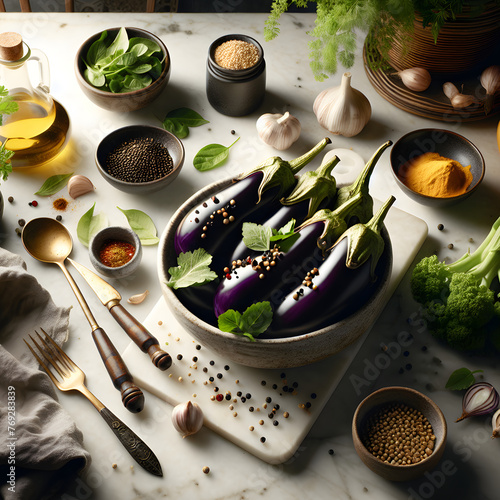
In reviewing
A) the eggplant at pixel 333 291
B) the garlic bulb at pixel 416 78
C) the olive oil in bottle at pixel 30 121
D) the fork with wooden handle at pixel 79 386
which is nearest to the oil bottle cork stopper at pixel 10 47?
the olive oil in bottle at pixel 30 121

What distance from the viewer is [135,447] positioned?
1.10m

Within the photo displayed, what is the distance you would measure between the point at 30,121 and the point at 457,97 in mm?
1125

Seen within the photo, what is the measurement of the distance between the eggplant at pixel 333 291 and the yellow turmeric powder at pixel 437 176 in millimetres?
433

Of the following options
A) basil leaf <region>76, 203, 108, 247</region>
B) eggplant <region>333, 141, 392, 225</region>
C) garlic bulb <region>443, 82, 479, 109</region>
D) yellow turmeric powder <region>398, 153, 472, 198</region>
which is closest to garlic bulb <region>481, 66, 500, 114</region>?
garlic bulb <region>443, 82, 479, 109</region>

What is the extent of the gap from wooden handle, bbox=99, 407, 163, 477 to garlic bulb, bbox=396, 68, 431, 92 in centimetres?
117

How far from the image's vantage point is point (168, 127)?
161 cm

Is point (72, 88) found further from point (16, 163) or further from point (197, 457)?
point (197, 457)

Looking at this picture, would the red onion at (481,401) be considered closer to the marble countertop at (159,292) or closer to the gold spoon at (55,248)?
the marble countertop at (159,292)

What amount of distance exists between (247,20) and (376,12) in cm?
62

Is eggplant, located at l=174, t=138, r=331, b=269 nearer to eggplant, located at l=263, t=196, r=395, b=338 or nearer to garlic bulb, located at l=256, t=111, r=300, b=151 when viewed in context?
eggplant, located at l=263, t=196, r=395, b=338

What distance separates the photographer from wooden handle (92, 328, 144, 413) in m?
1.13

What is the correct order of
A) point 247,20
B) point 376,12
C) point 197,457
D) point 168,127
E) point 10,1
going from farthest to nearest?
point 10,1
point 247,20
point 168,127
point 376,12
point 197,457

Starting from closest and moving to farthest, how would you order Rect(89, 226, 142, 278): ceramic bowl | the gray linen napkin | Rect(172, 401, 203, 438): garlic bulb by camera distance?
the gray linen napkin
Rect(172, 401, 203, 438): garlic bulb
Rect(89, 226, 142, 278): ceramic bowl

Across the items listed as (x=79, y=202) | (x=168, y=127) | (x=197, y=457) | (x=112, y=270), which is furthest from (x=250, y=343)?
(x=168, y=127)
